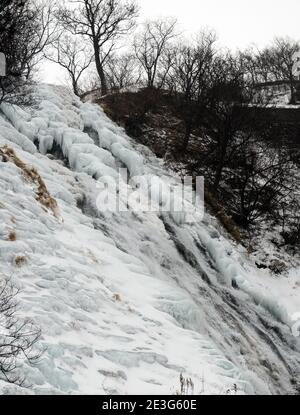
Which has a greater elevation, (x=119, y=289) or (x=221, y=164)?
(x=221, y=164)

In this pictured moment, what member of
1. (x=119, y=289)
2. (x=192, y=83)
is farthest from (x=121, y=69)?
(x=119, y=289)

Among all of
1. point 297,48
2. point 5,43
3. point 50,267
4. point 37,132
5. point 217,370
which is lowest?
point 217,370

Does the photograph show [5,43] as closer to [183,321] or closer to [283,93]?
[183,321]

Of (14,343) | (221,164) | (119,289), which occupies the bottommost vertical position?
(119,289)

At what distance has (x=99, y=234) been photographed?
430 inches

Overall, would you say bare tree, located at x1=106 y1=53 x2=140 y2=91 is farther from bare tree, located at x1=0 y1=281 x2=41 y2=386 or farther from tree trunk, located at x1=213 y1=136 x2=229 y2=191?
bare tree, located at x1=0 y1=281 x2=41 y2=386

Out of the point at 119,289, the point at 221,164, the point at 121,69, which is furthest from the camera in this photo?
the point at 121,69

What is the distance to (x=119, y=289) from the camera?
357 inches

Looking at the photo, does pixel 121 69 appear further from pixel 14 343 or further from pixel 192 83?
pixel 14 343

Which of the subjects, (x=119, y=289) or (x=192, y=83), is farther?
(x=192, y=83)

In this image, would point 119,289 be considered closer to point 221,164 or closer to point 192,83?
point 221,164

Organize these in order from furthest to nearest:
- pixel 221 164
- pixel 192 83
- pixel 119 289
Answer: pixel 192 83 < pixel 221 164 < pixel 119 289
